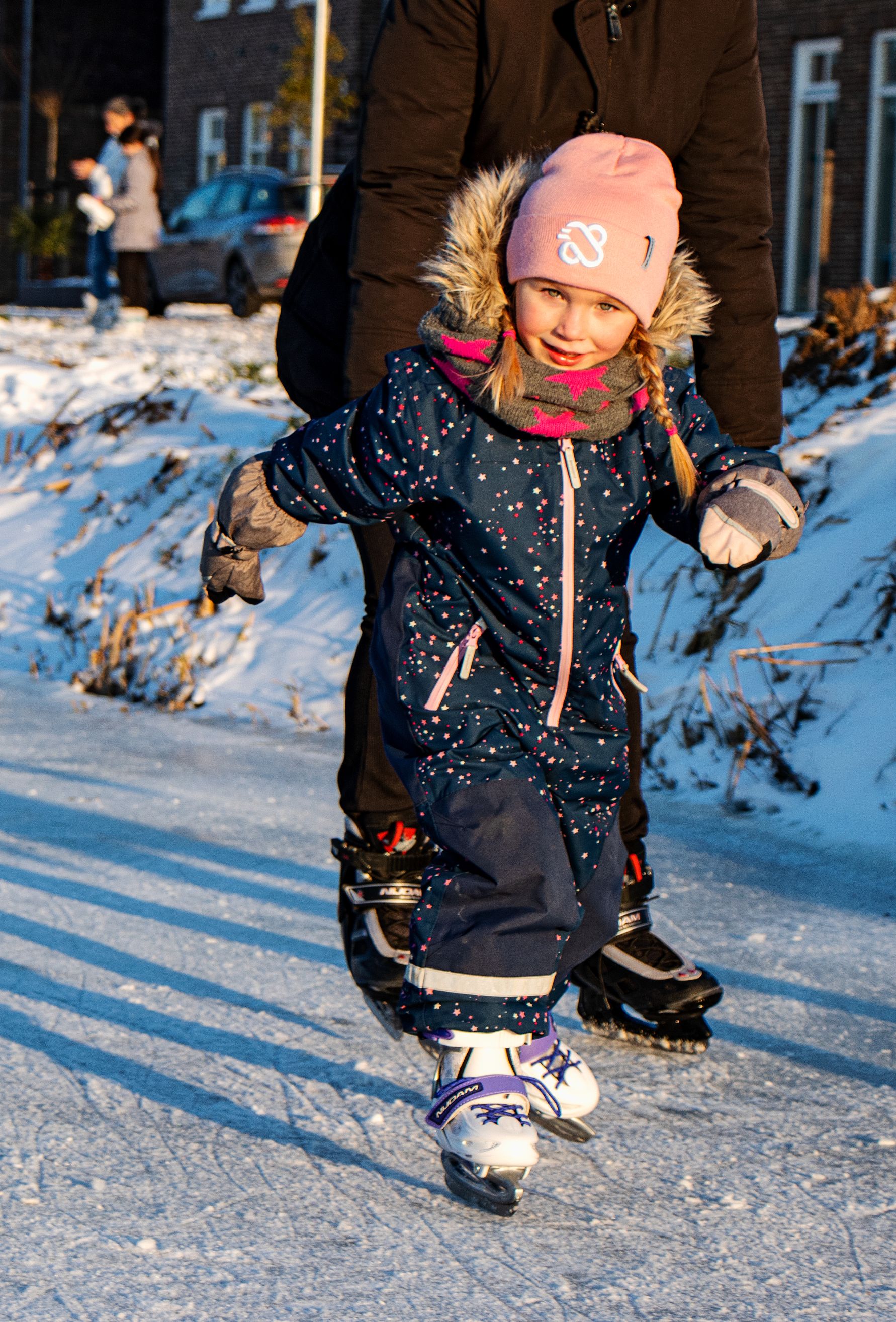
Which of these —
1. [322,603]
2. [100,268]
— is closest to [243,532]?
[322,603]

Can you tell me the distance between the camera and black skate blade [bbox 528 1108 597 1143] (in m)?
2.36

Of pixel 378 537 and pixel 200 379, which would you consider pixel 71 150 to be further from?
pixel 378 537

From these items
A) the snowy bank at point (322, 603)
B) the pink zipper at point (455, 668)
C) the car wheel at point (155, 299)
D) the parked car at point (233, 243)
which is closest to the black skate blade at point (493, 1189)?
the pink zipper at point (455, 668)

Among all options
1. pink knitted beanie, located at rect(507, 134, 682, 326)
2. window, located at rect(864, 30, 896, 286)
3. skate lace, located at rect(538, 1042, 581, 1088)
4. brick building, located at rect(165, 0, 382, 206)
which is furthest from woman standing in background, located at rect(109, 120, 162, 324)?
skate lace, located at rect(538, 1042, 581, 1088)

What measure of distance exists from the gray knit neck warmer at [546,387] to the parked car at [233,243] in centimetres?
1614

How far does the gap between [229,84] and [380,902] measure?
26903mm

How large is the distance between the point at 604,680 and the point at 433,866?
1.15ft

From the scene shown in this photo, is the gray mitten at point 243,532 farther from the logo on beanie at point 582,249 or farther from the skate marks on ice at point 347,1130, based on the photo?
the skate marks on ice at point 347,1130

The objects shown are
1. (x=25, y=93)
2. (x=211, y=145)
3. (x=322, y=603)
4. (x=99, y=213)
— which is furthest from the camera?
(x=25, y=93)

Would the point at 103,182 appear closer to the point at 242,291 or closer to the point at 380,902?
the point at 242,291

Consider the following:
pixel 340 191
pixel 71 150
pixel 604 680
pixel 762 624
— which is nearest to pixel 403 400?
pixel 604 680

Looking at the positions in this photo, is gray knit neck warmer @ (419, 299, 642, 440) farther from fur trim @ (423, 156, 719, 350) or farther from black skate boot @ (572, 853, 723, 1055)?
black skate boot @ (572, 853, 723, 1055)

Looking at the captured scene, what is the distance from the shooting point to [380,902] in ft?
9.05

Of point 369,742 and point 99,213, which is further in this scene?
point 99,213
